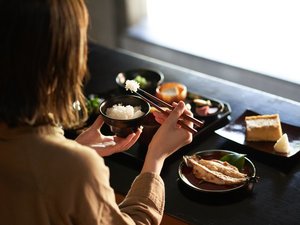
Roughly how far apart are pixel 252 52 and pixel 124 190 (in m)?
1.72

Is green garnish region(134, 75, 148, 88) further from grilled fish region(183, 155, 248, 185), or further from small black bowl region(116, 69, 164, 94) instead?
grilled fish region(183, 155, 248, 185)

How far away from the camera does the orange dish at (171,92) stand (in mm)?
1989

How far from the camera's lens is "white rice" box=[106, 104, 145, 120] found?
5.35ft

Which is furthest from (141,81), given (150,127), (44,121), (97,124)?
(44,121)

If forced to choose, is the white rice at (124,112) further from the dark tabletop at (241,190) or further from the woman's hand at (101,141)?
the dark tabletop at (241,190)

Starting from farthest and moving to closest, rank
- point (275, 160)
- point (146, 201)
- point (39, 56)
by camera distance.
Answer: point (275, 160)
point (146, 201)
point (39, 56)

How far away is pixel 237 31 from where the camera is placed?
3.07 meters

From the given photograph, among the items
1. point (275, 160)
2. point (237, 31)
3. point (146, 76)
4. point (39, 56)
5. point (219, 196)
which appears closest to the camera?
point (39, 56)

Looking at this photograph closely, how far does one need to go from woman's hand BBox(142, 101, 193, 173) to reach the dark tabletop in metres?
0.20

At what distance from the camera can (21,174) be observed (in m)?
1.08

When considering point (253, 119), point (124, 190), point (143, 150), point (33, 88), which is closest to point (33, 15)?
point (33, 88)

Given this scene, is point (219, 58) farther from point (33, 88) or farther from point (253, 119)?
point (33, 88)

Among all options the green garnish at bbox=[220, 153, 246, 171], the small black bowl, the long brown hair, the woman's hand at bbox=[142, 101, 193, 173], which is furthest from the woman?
the small black bowl

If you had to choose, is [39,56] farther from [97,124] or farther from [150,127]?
[150,127]
